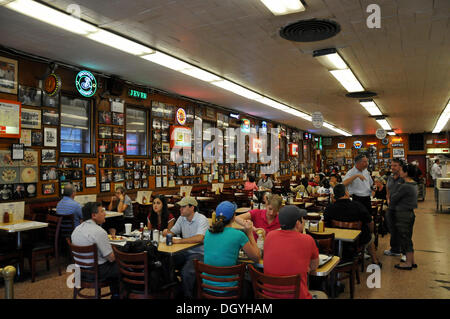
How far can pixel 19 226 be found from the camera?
5.47 m

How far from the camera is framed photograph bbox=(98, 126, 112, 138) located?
824 cm

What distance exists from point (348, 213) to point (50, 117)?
6.05m

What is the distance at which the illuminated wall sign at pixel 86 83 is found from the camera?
753 cm

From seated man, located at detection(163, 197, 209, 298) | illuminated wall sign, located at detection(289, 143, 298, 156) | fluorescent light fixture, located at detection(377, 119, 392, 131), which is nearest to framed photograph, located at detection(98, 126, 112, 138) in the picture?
seated man, located at detection(163, 197, 209, 298)

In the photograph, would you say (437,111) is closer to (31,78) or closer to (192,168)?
(192,168)

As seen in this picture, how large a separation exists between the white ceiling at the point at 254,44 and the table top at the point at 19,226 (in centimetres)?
313

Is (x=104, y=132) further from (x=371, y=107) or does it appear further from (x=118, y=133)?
(x=371, y=107)

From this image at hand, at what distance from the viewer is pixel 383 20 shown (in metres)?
5.18

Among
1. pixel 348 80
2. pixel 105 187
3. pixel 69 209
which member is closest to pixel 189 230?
pixel 69 209

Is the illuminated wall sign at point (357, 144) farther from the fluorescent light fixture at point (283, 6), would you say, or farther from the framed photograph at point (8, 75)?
the framed photograph at point (8, 75)

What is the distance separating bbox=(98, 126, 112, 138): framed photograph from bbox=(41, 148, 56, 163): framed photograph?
127 centimetres

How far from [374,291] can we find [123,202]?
4.91 metres
